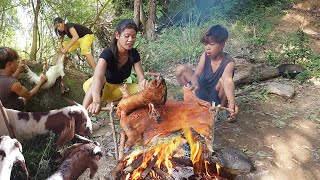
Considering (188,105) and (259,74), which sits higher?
(188,105)

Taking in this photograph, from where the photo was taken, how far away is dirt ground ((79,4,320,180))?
379 cm

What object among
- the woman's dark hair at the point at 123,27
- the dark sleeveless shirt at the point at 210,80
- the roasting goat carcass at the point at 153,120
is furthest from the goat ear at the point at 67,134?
the dark sleeveless shirt at the point at 210,80

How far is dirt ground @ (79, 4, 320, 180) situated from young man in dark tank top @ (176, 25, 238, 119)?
0.52 m

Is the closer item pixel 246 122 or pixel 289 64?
pixel 246 122

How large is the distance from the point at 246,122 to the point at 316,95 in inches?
73.6

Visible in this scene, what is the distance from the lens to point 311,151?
4.25 m

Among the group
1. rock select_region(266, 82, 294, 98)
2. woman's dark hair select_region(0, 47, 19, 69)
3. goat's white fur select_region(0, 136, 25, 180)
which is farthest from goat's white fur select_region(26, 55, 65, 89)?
rock select_region(266, 82, 294, 98)

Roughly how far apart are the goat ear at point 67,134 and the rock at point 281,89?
14.3 feet

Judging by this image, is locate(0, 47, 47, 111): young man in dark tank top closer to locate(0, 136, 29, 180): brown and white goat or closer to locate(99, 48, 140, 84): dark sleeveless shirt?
locate(99, 48, 140, 84): dark sleeveless shirt

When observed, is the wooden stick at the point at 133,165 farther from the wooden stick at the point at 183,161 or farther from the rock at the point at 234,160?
the rock at the point at 234,160

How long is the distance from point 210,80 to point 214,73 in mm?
127

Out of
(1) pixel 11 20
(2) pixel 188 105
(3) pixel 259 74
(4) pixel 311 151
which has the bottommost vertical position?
(4) pixel 311 151

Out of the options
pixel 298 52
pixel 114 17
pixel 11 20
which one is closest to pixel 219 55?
pixel 298 52

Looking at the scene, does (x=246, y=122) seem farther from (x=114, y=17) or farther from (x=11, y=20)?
(x=11, y=20)
